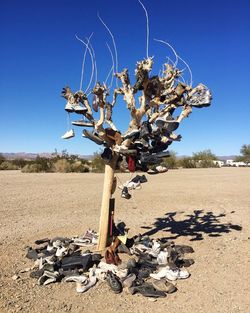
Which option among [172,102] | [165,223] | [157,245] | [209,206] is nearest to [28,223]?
[165,223]

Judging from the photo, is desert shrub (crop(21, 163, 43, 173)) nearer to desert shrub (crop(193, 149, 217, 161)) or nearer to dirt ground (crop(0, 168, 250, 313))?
dirt ground (crop(0, 168, 250, 313))

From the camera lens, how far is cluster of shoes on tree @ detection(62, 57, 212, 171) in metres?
6.82

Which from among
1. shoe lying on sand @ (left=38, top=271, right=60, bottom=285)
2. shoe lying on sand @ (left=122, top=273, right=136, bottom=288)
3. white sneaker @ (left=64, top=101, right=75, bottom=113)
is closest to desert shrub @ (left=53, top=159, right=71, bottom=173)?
white sneaker @ (left=64, top=101, right=75, bottom=113)

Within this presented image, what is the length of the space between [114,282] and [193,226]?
4.80 meters

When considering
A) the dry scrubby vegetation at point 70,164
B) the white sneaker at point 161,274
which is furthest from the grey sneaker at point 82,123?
the dry scrubby vegetation at point 70,164

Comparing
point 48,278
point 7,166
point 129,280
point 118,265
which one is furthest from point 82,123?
point 7,166

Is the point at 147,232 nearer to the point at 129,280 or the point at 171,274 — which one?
the point at 171,274

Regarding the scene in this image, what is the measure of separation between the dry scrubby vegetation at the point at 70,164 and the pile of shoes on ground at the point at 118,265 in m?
25.1

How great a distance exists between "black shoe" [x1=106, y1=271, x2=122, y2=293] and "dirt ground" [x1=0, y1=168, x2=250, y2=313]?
0.09 metres

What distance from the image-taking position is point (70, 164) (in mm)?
35875

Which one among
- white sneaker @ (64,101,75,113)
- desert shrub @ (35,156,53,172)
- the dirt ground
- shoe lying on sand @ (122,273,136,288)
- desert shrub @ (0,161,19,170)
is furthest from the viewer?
desert shrub @ (0,161,19,170)

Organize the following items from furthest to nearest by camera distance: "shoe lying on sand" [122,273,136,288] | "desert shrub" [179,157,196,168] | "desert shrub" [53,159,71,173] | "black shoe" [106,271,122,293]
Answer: "desert shrub" [179,157,196,168], "desert shrub" [53,159,71,173], "shoe lying on sand" [122,273,136,288], "black shoe" [106,271,122,293]

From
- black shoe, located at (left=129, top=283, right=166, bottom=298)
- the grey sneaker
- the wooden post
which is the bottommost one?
black shoe, located at (left=129, top=283, right=166, bottom=298)

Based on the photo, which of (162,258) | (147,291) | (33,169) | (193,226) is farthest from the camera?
(33,169)
